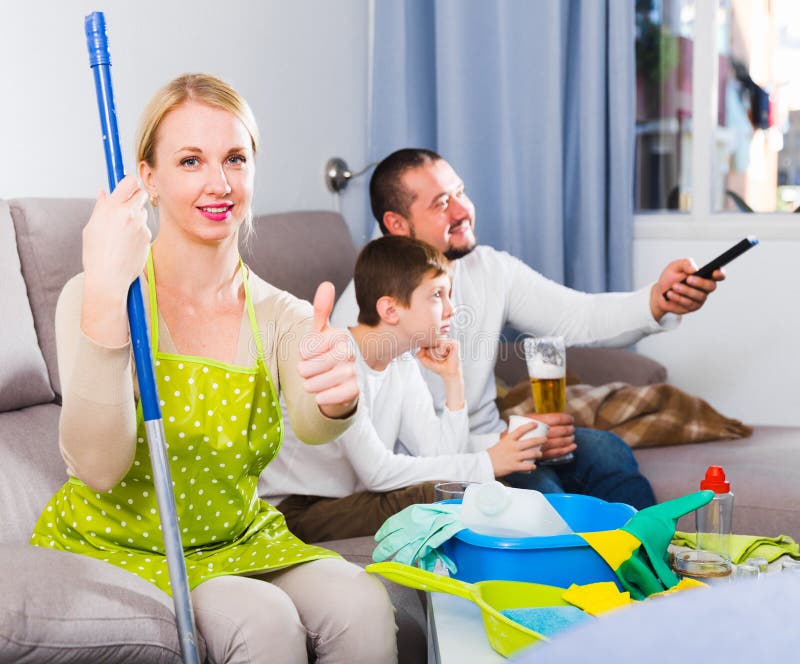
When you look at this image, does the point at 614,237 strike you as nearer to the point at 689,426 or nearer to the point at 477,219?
the point at 477,219

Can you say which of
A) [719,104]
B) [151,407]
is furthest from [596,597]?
[719,104]

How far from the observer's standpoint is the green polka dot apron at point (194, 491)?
55.5 inches

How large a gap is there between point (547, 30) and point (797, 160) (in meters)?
0.85

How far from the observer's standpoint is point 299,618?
4.34ft

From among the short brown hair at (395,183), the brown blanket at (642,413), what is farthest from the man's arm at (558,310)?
Answer: the short brown hair at (395,183)

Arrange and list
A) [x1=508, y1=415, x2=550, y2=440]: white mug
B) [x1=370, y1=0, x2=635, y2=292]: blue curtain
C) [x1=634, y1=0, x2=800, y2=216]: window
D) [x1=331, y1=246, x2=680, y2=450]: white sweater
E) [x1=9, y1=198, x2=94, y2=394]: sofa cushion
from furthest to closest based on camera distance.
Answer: [x1=634, y1=0, x2=800, y2=216]: window
[x1=370, y1=0, x2=635, y2=292]: blue curtain
[x1=331, y1=246, x2=680, y2=450]: white sweater
[x1=508, y1=415, x2=550, y2=440]: white mug
[x1=9, y1=198, x2=94, y2=394]: sofa cushion

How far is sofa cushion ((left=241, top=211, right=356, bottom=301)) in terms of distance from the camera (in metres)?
2.14

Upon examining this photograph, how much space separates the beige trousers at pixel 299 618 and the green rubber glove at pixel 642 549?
29 centimetres

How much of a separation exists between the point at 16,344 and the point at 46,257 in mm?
182

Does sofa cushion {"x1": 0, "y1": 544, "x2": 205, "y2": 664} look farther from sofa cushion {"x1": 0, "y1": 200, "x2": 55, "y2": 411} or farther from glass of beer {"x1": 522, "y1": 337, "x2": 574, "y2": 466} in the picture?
glass of beer {"x1": 522, "y1": 337, "x2": 574, "y2": 466}

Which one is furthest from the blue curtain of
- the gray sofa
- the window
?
the gray sofa

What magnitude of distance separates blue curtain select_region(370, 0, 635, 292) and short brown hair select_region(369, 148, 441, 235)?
1.86 ft

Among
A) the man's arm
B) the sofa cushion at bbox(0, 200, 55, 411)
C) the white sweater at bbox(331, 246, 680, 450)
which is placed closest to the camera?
the sofa cushion at bbox(0, 200, 55, 411)

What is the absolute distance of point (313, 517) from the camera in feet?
5.81
